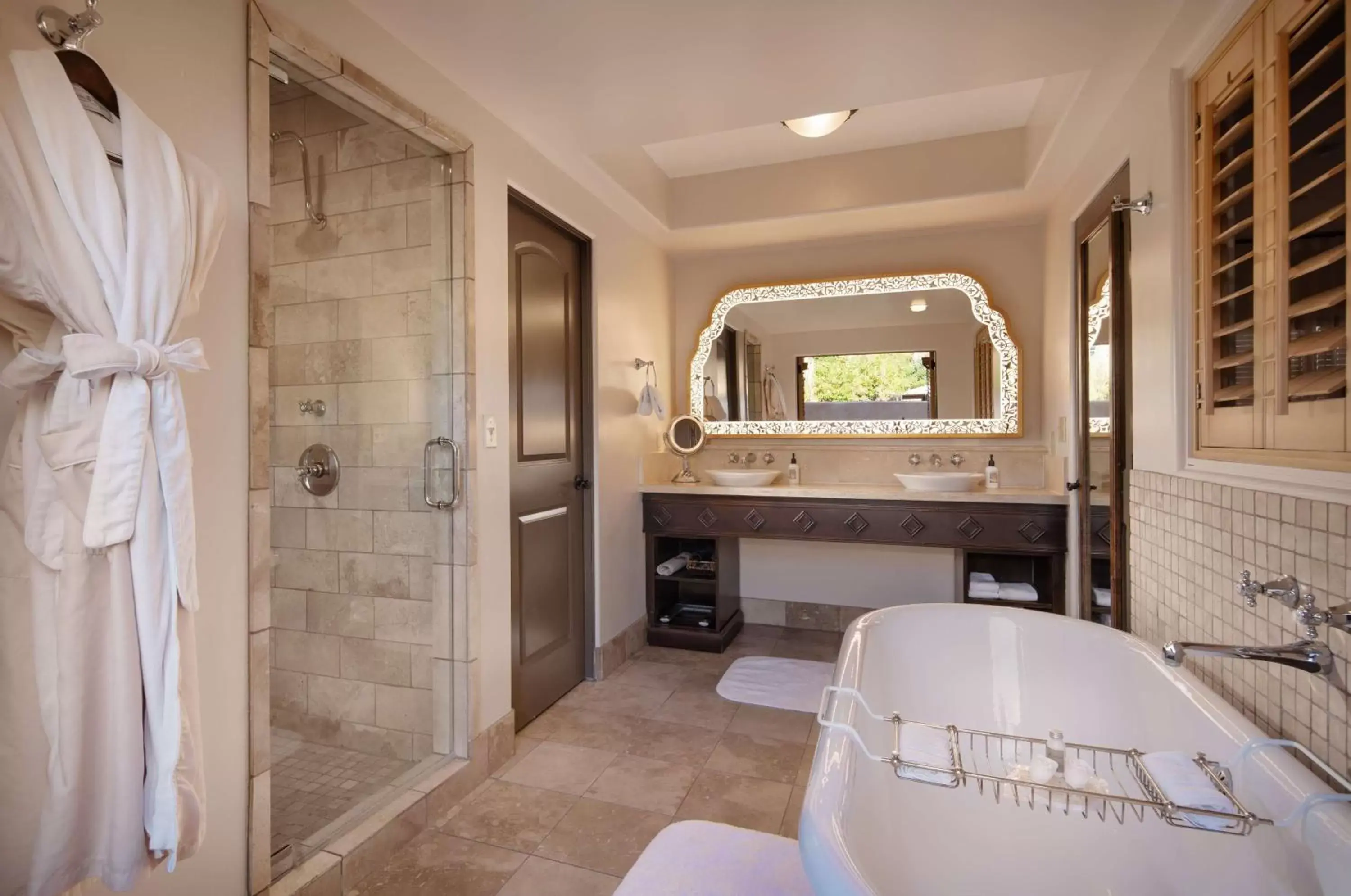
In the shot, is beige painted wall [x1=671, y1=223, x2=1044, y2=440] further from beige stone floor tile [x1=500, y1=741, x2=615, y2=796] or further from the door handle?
beige stone floor tile [x1=500, y1=741, x2=615, y2=796]

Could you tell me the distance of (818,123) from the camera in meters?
2.66

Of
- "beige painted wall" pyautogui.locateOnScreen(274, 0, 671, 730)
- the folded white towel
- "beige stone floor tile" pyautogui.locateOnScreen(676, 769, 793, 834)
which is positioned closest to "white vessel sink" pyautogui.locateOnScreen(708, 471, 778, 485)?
"beige painted wall" pyautogui.locateOnScreen(274, 0, 671, 730)

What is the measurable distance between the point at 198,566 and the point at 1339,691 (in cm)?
219

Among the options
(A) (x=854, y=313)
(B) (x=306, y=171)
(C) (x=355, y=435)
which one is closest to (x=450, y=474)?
(C) (x=355, y=435)

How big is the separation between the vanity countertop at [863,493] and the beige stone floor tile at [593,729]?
1254 millimetres

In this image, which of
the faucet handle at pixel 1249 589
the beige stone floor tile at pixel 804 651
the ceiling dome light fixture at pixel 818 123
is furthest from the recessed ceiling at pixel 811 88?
the beige stone floor tile at pixel 804 651

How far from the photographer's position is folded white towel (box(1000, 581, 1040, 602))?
3203 mm

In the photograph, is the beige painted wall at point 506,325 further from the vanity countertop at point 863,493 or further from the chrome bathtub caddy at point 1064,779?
the chrome bathtub caddy at point 1064,779

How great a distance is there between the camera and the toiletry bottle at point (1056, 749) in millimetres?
1519

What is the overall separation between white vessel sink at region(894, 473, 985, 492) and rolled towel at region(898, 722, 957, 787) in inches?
75.3

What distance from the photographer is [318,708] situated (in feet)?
8.23

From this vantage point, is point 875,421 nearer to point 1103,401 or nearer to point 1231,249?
point 1103,401

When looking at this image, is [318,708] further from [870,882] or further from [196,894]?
[870,882]

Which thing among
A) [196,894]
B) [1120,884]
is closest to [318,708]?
[196,894]
